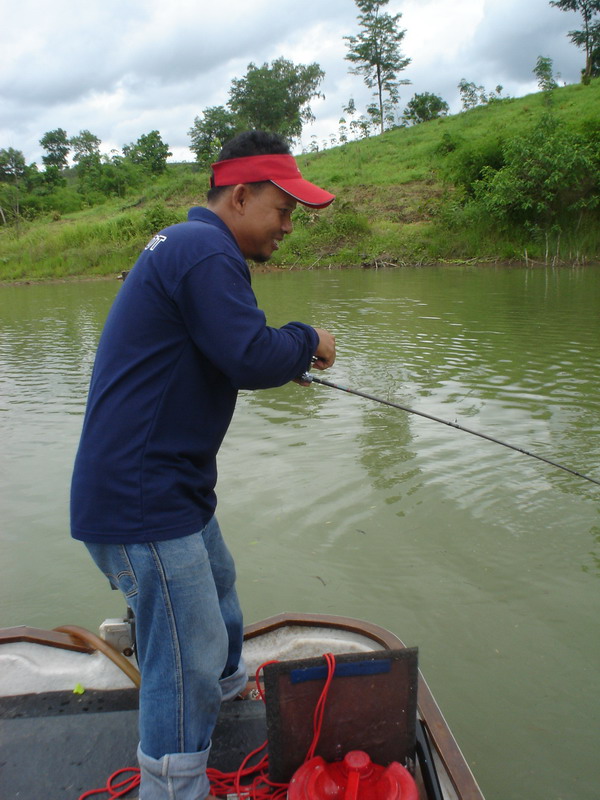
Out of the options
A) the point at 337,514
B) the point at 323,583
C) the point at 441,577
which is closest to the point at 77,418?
the point at 337,514

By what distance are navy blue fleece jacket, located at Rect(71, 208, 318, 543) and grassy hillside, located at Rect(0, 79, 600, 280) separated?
2297 centimetres

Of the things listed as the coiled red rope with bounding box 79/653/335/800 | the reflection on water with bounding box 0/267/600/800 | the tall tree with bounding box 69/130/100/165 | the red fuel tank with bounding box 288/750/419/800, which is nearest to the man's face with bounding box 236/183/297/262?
the coiled red rope with bounding box 79/653/335/800

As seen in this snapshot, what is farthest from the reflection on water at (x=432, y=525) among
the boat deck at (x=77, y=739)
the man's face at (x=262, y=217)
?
the man's face at (x=262, y=217)

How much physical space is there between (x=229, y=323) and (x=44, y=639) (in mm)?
1726

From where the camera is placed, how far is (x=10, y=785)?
1947 mm

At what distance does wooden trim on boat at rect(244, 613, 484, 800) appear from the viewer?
6.12 feet

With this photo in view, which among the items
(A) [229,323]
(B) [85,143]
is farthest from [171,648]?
(B) [85,143]

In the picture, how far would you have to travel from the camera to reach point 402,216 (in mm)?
29078

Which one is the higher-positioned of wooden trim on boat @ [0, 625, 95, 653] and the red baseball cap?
the red baseball cap

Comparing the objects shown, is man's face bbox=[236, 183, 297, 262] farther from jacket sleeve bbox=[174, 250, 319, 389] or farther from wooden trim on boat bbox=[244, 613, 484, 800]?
wooden trim on boat bbox=[244, 613, 484, 800]

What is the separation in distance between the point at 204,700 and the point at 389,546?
235cm

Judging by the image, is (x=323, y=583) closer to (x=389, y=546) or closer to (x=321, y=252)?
(x=389, y=546)

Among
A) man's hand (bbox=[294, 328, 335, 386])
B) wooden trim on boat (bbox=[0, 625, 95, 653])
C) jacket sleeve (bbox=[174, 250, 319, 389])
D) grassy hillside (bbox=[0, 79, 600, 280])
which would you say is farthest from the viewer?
grassy hillside (bbox=[0, 79, 600, 280])

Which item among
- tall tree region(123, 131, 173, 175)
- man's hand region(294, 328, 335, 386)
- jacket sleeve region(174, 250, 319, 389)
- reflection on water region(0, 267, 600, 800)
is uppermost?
tall tree region(123, 131, 173, 175)
